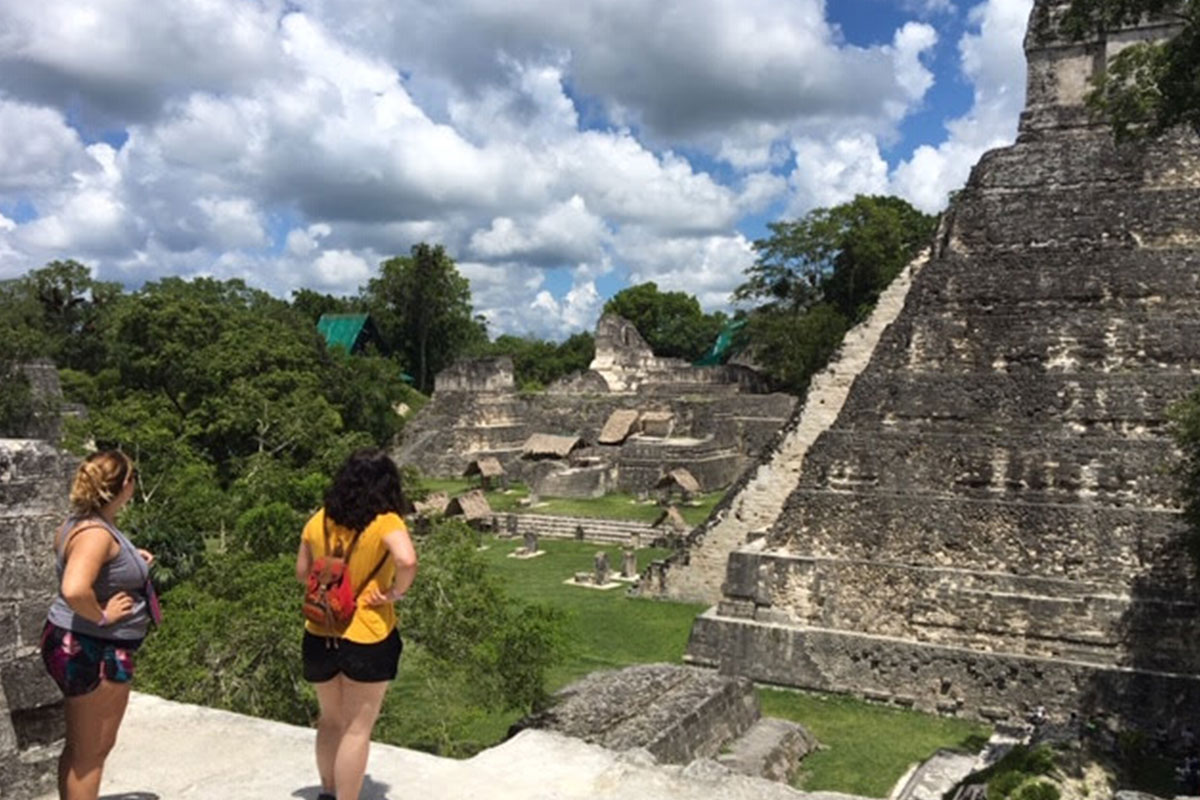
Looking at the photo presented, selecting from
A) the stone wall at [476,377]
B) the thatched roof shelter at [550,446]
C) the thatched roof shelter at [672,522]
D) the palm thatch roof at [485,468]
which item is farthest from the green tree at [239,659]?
the stone wall at [476,377]

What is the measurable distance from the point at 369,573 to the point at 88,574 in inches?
34.4

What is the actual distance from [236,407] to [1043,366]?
16.0 metres

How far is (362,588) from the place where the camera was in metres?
3.26

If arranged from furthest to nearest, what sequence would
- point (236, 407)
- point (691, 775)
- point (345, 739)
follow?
point (236, 407), point (691, 775), point (345, 739)

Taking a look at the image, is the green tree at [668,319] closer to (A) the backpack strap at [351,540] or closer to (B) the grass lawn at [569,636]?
(B) the grass lawn at [569,636]

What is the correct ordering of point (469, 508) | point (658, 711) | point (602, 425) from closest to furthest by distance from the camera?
1. point (658, 711)
2. point (469, 508)
3. point (602, 425)

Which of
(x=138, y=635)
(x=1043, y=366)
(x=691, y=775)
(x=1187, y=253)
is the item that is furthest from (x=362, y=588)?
(x=1187, y=253)

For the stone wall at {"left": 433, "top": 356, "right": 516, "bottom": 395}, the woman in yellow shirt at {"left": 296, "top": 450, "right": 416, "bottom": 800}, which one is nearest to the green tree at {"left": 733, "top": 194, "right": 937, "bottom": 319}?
the stone wall at {"left": 433, "top": 356, "right": 516, "bottom": 395}

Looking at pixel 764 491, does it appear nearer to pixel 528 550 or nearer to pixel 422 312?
pixel 528 550

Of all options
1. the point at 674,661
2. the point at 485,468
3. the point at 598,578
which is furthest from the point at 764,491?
the point at 485,468

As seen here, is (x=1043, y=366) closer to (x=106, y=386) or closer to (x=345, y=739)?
(x=345, y=739)

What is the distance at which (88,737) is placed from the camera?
10.3 feet

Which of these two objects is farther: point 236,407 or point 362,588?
point 236,407

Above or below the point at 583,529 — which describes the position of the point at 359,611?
above
